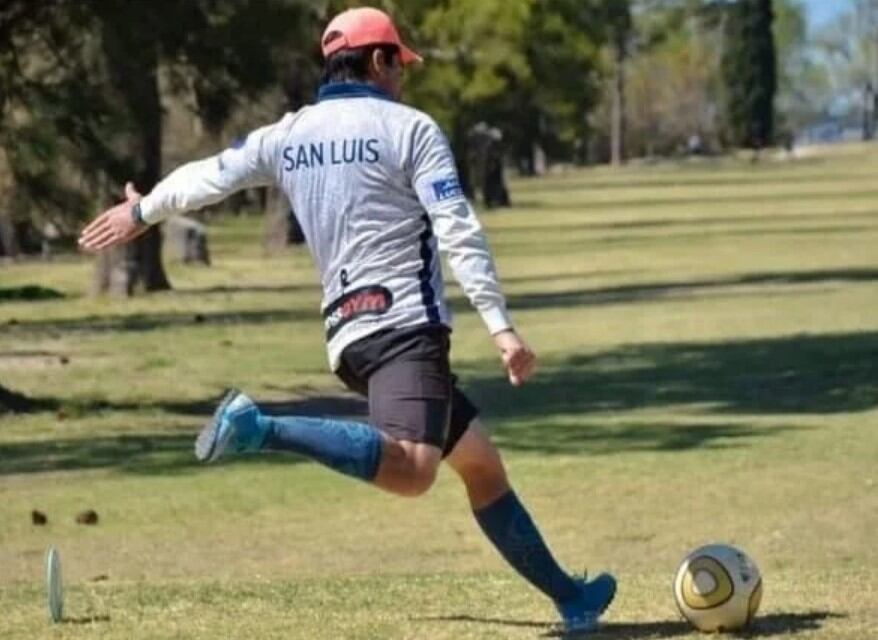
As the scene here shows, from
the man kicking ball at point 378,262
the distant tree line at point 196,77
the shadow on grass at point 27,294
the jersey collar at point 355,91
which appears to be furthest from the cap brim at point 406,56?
the shadow on grass at point 27,294

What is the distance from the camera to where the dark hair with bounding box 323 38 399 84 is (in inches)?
331

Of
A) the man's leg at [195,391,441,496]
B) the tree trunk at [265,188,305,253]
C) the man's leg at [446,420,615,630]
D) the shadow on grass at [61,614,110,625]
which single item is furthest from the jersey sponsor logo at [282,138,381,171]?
the tree trunk at [265,188,305,253]

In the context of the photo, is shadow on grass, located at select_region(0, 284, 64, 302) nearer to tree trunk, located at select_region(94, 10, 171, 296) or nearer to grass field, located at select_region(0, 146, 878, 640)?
grass field, located at select_region(0, 146, 878, 640)

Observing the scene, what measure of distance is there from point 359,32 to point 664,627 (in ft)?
7.23

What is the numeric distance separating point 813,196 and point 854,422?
58788 millimetres

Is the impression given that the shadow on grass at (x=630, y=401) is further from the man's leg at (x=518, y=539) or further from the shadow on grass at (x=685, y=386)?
the man's leg at (x=518, y=539)

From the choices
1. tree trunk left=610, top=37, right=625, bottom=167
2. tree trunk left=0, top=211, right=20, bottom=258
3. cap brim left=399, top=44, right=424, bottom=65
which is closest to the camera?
cap brim left=399, top=44, right=424, bottom=65

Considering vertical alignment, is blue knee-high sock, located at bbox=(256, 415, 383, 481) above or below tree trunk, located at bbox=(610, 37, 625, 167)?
above

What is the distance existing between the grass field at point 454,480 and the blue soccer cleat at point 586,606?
3.3 inches

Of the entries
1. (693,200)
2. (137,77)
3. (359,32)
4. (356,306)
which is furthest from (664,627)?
(693,200)

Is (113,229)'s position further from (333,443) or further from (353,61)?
(333,443)

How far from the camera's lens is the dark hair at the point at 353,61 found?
27.6 feet

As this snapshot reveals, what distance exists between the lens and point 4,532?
1475 cm

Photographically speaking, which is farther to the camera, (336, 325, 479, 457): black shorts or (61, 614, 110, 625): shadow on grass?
(61, 614, 110, 625): shadow on grass
